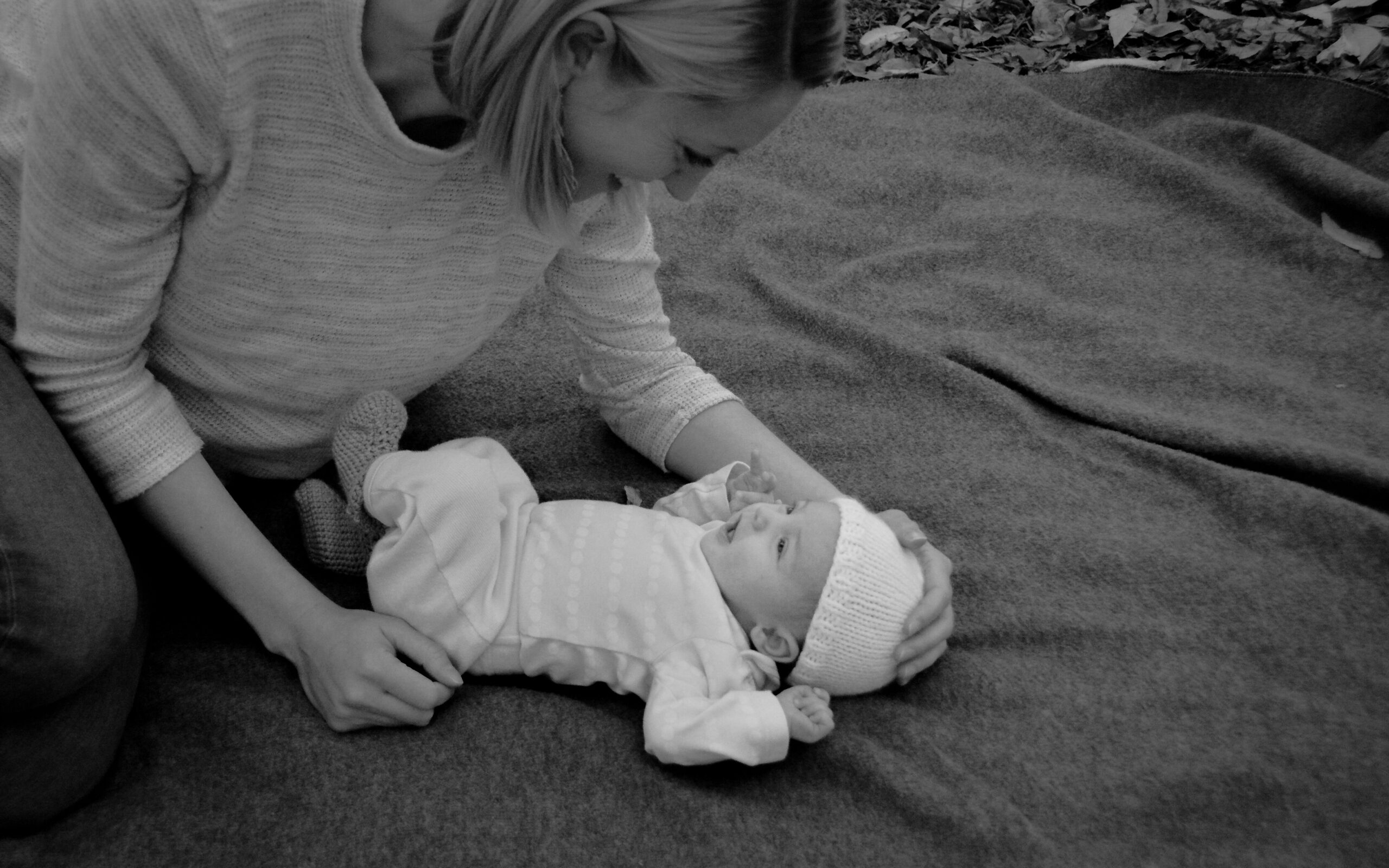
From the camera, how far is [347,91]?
39.4 inches

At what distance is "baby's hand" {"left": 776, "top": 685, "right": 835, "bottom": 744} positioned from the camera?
42.6 inches

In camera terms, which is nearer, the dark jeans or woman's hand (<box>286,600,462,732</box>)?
the dark jeans

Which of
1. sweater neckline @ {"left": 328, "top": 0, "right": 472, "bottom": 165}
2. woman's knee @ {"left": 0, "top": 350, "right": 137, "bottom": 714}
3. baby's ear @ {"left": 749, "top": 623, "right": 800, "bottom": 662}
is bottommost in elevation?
baby's ear @ {"left": 749, "top": 623, "right": 800, "bottom": 662}

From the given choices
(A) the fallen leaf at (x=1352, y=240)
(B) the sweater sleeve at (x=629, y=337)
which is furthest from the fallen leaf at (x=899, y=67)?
(B) the sweater sleeve at (x=629, y=337)

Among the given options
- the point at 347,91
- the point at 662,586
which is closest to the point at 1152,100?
the point at 662,586

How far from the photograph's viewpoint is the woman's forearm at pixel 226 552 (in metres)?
1.15

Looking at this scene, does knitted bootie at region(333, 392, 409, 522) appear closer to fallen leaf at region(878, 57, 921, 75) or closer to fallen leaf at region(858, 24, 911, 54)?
fallen leaf at region(878, 57, 921, 75)

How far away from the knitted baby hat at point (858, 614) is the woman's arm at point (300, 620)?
36cm

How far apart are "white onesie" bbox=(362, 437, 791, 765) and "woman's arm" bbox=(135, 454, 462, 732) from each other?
1.5 inches

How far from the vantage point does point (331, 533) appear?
1.28 meters

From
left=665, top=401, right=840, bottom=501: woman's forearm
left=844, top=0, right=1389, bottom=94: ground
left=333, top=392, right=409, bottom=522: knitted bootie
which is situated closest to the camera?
left=333, top=392, right=409, bottom=522: knitted bootie

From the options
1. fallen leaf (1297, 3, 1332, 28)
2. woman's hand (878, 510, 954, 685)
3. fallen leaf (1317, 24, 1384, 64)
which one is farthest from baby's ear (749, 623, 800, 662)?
fallen leaf (1297, 3, 1332, 28)

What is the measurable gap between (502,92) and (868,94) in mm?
1589

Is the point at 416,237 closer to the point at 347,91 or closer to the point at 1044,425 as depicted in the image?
the point at 347,91
